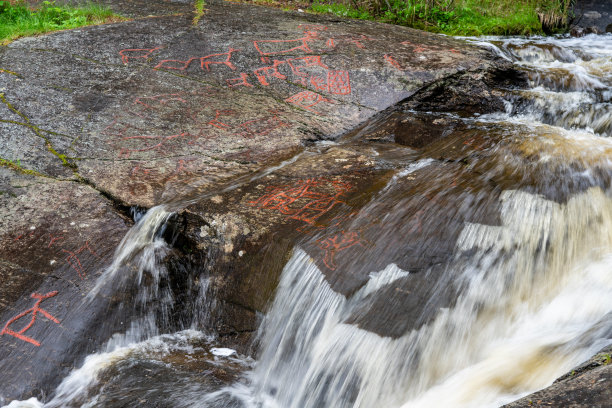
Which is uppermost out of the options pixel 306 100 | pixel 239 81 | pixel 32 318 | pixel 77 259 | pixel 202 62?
pixel 202 62

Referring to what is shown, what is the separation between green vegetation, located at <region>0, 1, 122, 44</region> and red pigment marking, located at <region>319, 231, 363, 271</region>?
4.77 m

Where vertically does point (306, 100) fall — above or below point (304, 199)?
above

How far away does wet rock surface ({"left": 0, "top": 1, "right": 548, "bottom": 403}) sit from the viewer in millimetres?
3119

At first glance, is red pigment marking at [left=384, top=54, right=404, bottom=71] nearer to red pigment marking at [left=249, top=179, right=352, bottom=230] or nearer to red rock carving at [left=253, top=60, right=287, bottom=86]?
red rock carving at [left=253, top=60, right=287, bottom=86]

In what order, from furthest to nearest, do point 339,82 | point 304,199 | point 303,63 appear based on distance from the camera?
point 303,63 < point 339,82 < point 304,199

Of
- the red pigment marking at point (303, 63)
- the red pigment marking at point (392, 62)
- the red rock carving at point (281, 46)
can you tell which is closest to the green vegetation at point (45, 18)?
the red rock carving at point (281, 46)

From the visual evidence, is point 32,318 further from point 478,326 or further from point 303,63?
point 303,63

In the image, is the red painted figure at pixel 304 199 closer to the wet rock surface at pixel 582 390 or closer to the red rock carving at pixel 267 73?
the wet rock surface at pixel 582 390

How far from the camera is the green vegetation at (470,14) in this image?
7.21m

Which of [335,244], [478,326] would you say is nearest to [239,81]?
[335,244]

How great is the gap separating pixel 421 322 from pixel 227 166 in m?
2.02

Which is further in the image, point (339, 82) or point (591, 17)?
point (591, 17)

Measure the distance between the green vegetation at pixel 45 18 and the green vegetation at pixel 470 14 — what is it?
301 cm

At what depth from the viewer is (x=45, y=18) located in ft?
22.0
